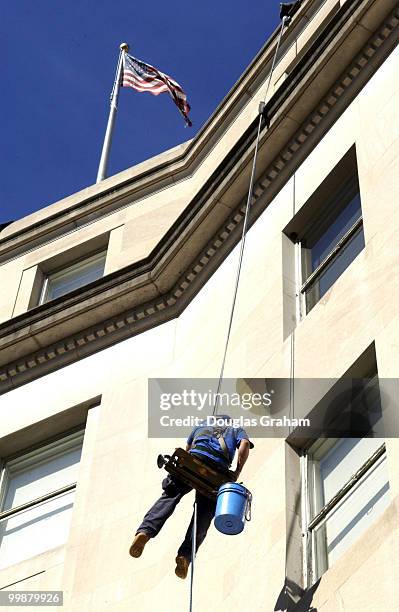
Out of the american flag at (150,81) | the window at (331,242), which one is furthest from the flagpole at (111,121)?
the window at (331,242)

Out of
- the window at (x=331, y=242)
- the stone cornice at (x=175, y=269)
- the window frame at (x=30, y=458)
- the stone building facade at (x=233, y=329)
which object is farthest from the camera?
the window frame at (x=30, y=458)

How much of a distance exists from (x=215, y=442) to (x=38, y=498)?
5.85 metres

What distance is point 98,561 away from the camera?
1628 cm

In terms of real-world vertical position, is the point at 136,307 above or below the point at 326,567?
above

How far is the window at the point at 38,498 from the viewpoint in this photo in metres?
17.9

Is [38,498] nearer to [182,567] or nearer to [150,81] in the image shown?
[182,567]

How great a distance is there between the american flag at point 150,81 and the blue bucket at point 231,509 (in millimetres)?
15954

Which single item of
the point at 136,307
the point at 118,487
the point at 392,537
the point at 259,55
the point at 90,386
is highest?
the point at 259,55

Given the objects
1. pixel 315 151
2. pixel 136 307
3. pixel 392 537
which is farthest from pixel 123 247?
pixel 392 537

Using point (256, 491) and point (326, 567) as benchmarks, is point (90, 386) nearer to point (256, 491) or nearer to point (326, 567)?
point (256, 491)

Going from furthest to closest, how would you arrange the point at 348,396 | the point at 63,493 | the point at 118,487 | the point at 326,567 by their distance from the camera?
the point at 63,493 → the point at 118,487 → the point at 348,396 → the point at 326,567

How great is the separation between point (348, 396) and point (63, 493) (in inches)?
216

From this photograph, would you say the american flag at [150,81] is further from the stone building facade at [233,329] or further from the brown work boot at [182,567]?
the brown work boot at [182,567]

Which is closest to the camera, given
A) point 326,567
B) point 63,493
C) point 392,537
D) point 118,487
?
point 392,537
